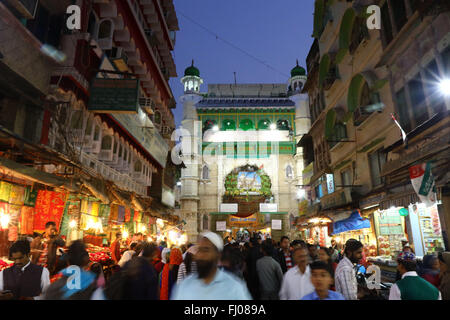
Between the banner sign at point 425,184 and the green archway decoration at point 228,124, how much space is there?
30.3 m

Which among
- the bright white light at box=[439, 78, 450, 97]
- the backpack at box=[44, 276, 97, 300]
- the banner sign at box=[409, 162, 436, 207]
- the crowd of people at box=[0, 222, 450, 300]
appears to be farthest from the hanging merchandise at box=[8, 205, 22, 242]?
the bright white light at box=[439, 78, 450, 97]

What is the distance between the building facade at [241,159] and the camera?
1336 inches

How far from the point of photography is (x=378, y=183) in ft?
37.8

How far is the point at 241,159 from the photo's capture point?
117ft

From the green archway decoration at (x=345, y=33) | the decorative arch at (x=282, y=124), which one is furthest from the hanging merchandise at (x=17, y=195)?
the decorative arch at (x=282, y=124)

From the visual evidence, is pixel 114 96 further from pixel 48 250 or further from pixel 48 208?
pixel 48 250

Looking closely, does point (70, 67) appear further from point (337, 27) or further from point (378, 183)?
point (337, 27)

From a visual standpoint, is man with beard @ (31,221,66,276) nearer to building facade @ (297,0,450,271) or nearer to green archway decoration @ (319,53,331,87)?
building facade @ (297,0,450,271)

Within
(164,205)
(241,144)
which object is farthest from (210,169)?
Result: (164,205)

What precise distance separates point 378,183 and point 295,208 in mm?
22988

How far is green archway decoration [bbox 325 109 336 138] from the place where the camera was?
1534 cm

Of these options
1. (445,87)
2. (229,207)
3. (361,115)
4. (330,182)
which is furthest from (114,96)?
(229,207)

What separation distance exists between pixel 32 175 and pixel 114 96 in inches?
161

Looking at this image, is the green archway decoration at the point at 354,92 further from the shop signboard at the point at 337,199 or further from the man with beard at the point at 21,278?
the man with beard at the point at 21,278
